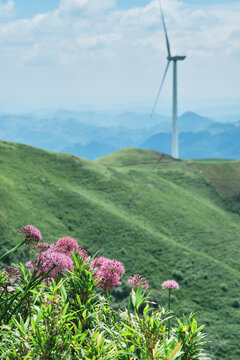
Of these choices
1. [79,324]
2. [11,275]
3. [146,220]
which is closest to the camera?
[79,324]

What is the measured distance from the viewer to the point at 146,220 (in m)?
102

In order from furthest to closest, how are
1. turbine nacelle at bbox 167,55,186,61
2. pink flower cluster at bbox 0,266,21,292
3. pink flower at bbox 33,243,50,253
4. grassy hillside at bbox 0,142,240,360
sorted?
turbine nacelle at bbox 167,55,186,61 → grassy hillside at bbox 0,142,240,360 → pink flower cluster at bbox 0,266,21,292 → pink flower at bbox 33,243,50,253

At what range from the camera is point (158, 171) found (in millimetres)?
139000

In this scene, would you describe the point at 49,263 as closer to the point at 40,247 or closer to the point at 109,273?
the point at 40,247

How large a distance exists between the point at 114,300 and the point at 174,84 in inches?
3262

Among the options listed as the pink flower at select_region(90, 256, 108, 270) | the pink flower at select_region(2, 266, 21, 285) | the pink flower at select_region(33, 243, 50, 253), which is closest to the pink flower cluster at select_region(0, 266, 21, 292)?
the pink flower at select_region(2, 266, 21, 285)

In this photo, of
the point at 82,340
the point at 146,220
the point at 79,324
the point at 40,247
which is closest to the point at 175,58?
the point at 146,220

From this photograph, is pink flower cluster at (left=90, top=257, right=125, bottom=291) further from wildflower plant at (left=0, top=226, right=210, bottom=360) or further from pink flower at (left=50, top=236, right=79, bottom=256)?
pink flower at (left=50, top=236, right=79, bottom=256)

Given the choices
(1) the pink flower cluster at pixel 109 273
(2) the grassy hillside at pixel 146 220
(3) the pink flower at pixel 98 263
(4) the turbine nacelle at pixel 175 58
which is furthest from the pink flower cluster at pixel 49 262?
(4) the turbine nacelle at pixel 175 58

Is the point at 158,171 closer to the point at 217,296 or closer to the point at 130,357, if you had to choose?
the point at 217,296

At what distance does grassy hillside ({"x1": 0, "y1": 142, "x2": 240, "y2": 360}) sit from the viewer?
7606cm

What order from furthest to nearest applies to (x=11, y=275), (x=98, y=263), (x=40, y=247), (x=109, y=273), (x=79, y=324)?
(x=11, y=275)
(x=98, y=263)
(x=109, y=273)
(x=40, y=247)
(x=79, y=324)

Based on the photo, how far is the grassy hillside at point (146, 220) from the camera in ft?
250

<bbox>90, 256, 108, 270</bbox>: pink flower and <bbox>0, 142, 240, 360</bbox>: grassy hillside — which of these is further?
Answer: <bbox>0, 142, 240, 360</bbox>: grassy hillside
